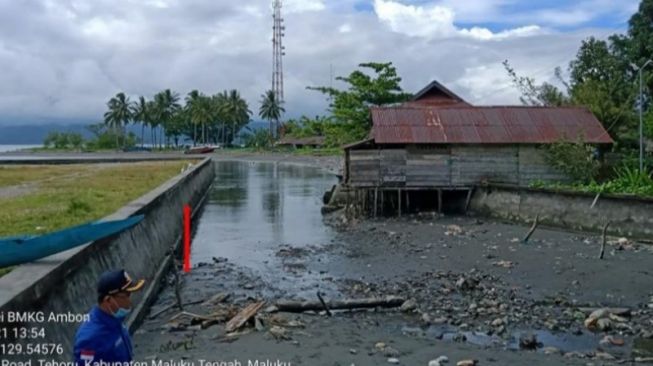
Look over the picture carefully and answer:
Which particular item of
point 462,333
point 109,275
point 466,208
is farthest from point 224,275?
point 466,208

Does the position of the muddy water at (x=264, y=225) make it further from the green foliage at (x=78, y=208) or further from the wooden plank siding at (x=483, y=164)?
the wooden plank siding at (x=483, y=164)

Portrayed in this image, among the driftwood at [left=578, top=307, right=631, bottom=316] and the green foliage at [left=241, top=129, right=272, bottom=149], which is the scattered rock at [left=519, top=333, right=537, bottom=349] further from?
the green foliage at [left=241, top=129, right=272, bottom=149]

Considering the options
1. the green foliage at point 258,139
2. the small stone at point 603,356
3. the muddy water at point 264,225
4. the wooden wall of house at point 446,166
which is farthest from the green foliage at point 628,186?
the green foliage at point 258,139

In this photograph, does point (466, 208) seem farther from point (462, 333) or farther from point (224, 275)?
point (462, 333)

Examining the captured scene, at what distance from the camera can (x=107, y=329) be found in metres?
5.30

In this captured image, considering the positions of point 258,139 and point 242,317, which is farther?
point 258,139

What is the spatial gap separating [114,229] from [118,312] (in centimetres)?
732

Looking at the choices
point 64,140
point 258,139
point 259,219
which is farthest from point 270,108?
point 259,219

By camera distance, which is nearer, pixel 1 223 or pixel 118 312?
pixel 118 312

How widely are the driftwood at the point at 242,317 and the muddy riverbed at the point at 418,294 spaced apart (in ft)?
0.58

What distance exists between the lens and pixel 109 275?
18.2ft

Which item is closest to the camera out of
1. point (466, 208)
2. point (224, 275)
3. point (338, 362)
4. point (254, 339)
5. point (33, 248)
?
point (33, 248)

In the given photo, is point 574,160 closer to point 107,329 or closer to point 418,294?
point 418,294

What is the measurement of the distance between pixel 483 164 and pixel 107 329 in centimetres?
2821
